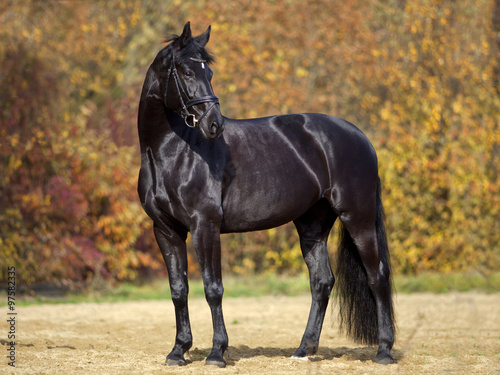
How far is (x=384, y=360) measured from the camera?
5.09m

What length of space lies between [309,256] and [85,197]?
5898 mm

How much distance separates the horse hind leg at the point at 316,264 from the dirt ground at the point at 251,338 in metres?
0.17

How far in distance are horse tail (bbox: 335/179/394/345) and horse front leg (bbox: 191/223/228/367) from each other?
122 cm

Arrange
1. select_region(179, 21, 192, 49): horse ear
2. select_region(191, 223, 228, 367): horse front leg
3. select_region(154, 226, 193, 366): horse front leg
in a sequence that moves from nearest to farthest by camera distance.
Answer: select_region(179, 21, 192, 49): horse ear < select_region(191, 223, 228, 367): horse front leg < select_region(154, 226, 193, 366): horse front leg

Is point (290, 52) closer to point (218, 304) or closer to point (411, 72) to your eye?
point (411, 72)

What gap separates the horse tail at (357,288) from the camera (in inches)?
213

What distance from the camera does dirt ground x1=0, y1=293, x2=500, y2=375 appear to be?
4.84 meters

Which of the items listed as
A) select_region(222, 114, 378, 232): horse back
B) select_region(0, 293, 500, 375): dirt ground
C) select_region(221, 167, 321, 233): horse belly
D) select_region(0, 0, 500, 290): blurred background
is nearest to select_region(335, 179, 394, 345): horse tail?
select_region(0, 293, 500, 375): dirt ground

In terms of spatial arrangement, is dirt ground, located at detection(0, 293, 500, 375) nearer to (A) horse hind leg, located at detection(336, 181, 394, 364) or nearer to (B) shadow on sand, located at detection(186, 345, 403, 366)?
(B) shadow on sand, located at detection(186, 345, 403, 366)

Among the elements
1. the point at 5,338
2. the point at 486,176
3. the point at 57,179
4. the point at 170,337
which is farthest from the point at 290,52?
the point at 5,338

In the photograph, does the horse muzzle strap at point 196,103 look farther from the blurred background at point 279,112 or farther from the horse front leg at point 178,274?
the blurred background at point 279,112

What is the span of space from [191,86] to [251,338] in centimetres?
318

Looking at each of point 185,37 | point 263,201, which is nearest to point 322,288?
point 263,201

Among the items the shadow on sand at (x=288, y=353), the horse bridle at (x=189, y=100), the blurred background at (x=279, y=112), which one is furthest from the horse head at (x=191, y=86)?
the blurred background at (x=279, y=112)
